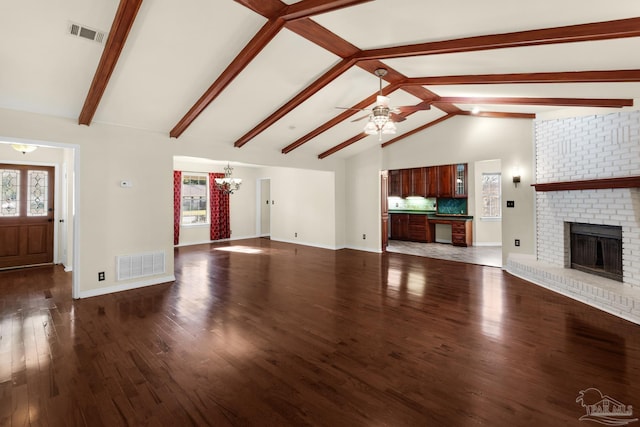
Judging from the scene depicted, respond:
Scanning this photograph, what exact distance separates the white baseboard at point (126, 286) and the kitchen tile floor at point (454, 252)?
18.3 feet

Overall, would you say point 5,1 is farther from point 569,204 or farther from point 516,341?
point 569,204

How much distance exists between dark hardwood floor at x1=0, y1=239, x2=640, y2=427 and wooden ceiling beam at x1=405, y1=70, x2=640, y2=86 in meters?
2.71

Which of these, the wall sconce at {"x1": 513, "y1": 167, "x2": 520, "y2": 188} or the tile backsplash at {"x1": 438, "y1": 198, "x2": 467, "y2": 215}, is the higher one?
the wall sconce at {"x1": 513, "y1": 167, "x2": 520, "y2": 188}

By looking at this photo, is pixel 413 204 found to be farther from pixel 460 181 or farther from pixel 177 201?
pixel 177 201

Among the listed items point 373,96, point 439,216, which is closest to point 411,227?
point 439,216

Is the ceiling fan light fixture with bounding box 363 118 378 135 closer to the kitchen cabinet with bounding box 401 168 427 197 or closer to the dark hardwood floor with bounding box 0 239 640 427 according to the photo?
the dark hardwood floor with bounding box 0 239 640 427

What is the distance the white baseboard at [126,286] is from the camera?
4.43 metres

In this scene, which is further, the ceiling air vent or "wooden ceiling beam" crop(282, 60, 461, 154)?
"wooden ceiling beam" crop(282, 60, 461, 154)

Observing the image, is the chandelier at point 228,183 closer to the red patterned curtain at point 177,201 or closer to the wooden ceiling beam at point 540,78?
the red patterned curtain at point 177,201

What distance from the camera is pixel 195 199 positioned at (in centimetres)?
954

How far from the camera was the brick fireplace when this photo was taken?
389 cm

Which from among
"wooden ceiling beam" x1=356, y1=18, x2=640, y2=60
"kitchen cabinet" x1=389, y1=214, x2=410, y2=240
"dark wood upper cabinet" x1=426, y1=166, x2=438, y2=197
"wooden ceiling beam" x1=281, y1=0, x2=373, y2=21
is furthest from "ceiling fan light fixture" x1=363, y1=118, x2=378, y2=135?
"kitchen cabinet" x1=389, y1=214, x2=410, y2=240

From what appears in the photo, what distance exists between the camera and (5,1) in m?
2.41

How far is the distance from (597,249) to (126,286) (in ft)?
24.0
